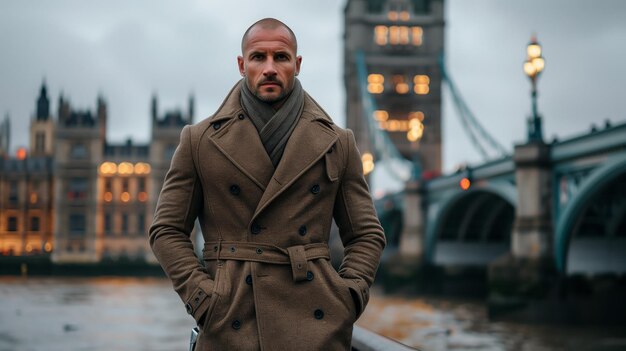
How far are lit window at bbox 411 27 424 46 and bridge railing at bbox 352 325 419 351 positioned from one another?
77.8 metres

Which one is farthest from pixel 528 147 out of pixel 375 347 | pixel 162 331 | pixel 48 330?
pixel 375 347

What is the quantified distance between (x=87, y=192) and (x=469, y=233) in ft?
149

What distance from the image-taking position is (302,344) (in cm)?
262

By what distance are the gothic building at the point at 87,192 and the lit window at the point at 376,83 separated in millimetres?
15481

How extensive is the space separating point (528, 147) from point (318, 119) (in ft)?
66.3

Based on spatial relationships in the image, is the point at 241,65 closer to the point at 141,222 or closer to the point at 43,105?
the point at 141,222

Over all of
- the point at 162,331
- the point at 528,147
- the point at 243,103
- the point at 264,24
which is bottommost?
the point at 162,331

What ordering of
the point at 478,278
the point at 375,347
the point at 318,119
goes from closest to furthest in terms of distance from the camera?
the point at 318,119 → the point at 375,347 → the point at 478,278

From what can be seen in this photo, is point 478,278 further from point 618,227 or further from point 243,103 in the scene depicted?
point 243,103

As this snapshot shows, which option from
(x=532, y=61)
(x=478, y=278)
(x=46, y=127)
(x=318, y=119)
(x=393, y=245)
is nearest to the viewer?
(x=318, y=119)

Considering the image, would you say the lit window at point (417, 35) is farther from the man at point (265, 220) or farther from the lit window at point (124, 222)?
the man at point (265, 220)

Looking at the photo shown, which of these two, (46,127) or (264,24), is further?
(46,127)

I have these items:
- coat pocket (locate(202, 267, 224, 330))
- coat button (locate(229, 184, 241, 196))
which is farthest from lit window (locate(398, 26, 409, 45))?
coat pocket (locate(202, 267, 224, 330))

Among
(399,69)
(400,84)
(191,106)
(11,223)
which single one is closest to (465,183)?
(191,106)
